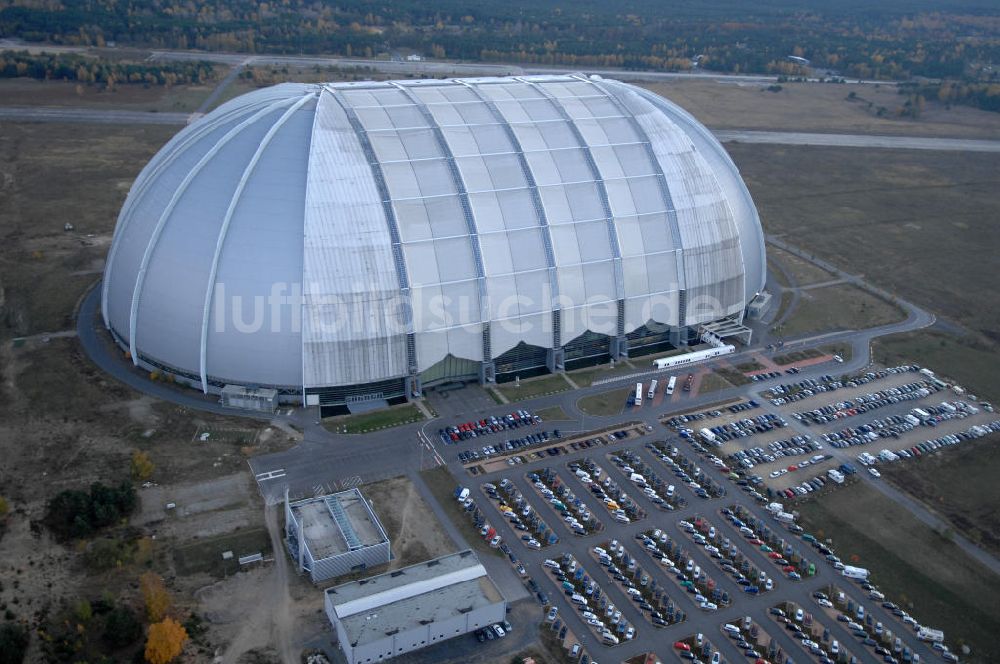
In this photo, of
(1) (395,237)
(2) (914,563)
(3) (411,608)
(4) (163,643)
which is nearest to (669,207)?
(1) (395,237)

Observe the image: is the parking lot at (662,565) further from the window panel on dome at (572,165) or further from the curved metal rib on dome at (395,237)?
the window panel on dome at (572,165)

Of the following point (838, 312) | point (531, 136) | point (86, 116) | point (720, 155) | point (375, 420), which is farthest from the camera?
point (86, 116)

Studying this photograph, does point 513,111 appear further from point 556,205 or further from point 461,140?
point 556,205

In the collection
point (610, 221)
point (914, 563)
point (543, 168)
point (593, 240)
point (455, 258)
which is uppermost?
point (543, 168)

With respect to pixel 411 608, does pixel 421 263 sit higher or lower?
higher

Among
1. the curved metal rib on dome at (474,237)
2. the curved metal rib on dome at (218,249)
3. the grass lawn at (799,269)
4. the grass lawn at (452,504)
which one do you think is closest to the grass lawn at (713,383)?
the curved metal rib on dome at (474,237)

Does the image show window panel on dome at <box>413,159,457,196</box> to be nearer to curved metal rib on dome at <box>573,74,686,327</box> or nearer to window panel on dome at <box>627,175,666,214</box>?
window panel on dome at <box>627,175,666,214</box>

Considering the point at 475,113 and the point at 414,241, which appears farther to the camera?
the point at 475,113

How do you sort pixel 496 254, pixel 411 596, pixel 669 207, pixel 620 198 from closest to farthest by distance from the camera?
pixel 411 596, pixel 496 254, pixel 620 198, pixel 669 207
